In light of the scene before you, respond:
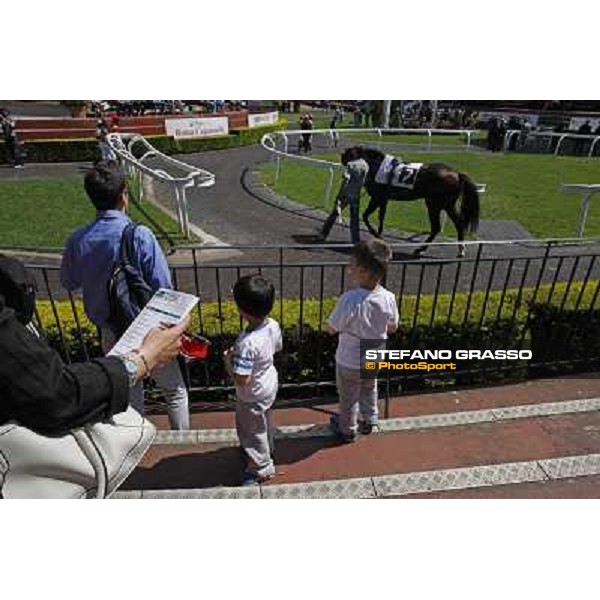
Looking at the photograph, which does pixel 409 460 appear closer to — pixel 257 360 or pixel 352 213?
pixel 257 360

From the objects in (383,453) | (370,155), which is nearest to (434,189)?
(370,155)

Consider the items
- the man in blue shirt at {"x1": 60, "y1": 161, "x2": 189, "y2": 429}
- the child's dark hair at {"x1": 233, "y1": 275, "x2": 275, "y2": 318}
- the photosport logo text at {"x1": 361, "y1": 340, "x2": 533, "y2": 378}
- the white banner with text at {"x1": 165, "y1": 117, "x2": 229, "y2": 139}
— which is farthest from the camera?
the white banner with text at {"x1": 165, "y1": 117, "x2": 229, "y2": 139}

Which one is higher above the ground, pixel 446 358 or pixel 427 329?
pixel 427 329

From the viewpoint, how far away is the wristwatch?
1.79 meters

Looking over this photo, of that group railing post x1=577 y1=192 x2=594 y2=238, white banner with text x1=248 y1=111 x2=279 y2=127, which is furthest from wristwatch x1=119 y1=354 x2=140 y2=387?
white banner with text x1=248 y1=111 x2=279 y2=127

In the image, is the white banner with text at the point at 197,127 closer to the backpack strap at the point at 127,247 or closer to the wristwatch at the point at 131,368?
the backpack strap at the point at 127,247

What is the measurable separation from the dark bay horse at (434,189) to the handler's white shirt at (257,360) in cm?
570

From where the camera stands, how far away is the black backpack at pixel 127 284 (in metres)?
2.75

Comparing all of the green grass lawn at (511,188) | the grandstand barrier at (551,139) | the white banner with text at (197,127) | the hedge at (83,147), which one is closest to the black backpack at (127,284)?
the green grass lawn at (511,188)

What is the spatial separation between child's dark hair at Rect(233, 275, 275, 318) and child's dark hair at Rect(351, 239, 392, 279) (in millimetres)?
601

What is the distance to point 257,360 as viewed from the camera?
9.03 ft

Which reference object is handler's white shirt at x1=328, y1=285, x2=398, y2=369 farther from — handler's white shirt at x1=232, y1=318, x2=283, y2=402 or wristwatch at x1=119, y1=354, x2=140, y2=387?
wristwatch at x1=119, y1=354, x2=140, y2=387

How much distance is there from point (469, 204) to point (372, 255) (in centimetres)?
556

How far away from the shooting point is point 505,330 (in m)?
4.36
